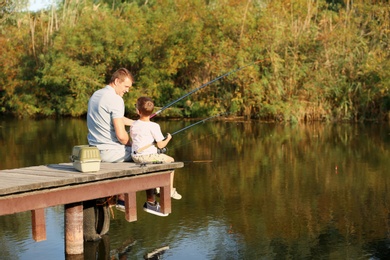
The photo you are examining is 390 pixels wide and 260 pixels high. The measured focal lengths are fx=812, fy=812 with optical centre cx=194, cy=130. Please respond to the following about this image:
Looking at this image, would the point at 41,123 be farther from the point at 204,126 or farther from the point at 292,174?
the point at 292,174

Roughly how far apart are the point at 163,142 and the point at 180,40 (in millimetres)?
20590

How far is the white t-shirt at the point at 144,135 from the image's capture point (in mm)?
8148

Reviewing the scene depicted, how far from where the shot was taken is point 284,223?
30.8 ft

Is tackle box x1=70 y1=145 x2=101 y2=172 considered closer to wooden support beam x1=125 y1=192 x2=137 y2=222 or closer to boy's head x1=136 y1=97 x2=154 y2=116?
wooden support beam x1=125 y1=192 x2=137 y2=222

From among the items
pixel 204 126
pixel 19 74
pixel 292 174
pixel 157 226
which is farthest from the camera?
pixel 19 74

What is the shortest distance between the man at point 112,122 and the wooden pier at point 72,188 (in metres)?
0.24

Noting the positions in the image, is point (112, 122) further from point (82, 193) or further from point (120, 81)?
point (82, 193)

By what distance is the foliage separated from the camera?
80.6 ft

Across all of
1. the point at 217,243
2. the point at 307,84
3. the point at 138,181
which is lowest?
the point at 217,243

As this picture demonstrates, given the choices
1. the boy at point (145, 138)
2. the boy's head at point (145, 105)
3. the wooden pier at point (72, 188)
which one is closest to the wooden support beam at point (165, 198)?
the wooden pier at point (72, 188)

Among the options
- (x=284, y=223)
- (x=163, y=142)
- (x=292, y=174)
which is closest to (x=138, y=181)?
(x=163, y=142)

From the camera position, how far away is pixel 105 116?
817 centimetres

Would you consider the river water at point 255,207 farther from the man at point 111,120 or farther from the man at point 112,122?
the man at point 111,120

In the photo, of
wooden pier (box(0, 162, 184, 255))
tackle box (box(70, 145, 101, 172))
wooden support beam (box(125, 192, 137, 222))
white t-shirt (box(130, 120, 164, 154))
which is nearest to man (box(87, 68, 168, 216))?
white t-shirt (box(130, 120, 164, 154))
